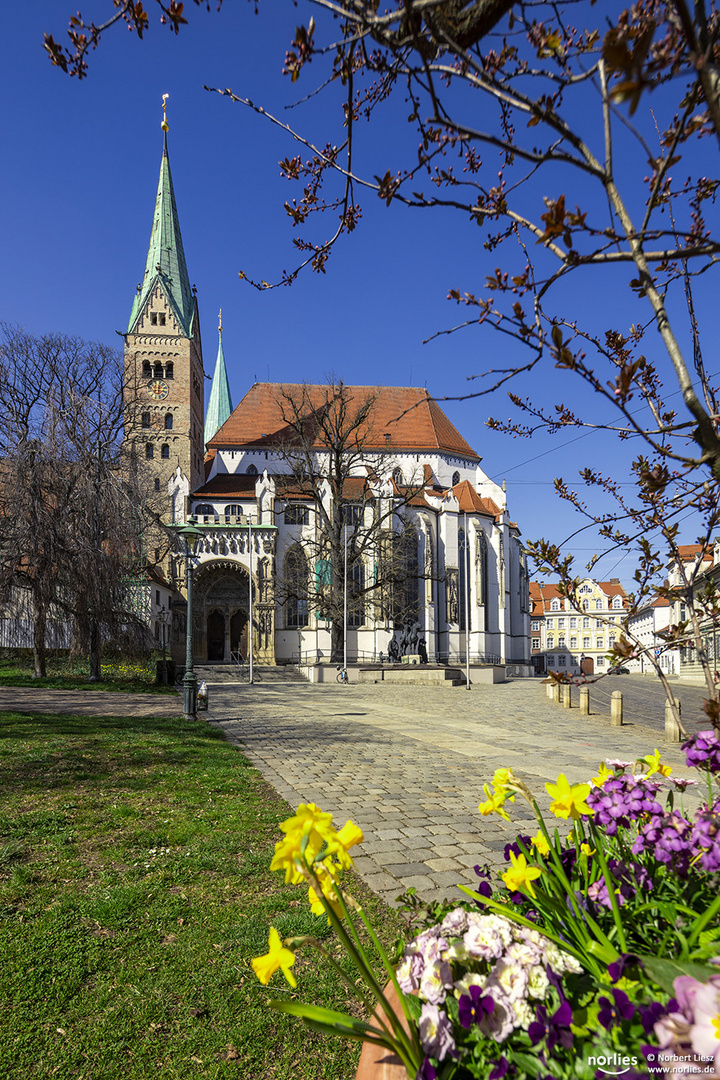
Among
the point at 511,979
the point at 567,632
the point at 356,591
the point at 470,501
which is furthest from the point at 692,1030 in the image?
the point at 567,632

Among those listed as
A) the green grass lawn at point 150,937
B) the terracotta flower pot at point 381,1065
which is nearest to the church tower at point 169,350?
the green grass lawn at point 150,937

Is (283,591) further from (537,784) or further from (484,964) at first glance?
(484,964)

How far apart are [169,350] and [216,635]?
1972 cm

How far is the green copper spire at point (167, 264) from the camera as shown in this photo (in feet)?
150

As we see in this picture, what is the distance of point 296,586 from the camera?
1564 inches

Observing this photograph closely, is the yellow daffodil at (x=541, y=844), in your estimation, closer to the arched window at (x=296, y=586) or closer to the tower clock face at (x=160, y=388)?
the arched window at (x=296, y=586)

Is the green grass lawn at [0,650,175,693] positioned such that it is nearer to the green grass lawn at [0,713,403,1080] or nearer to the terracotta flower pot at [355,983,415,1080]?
the green grass lawn at [0,713,403,1080]

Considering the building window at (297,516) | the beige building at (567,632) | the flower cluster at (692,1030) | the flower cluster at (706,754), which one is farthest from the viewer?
the beige building at (567,632)

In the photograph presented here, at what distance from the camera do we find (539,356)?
182 centimetres

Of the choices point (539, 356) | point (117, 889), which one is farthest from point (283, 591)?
point (539, 356)

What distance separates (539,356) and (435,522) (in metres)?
44.0

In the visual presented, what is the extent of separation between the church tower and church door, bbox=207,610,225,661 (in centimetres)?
701

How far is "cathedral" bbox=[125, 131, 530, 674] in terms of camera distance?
129 ft

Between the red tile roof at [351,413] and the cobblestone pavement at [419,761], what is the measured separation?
101 feet
